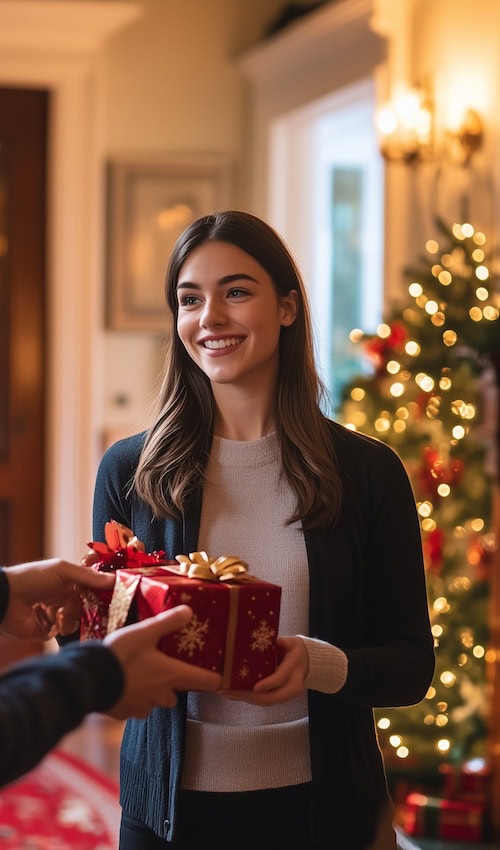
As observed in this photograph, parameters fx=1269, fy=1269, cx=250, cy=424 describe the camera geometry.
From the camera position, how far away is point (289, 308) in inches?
72.2

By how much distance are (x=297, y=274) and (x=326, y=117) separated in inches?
158

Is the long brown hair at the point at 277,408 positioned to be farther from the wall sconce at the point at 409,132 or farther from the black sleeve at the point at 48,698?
the wall sconce at the point at 409,132

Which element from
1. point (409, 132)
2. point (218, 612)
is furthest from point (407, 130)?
point (218, 612)

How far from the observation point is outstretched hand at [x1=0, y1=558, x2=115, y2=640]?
1718mm

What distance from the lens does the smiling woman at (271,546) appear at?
1640mm

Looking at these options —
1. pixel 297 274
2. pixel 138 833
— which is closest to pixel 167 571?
pixel 138 833

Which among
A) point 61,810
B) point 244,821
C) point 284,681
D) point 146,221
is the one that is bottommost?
point 61,810

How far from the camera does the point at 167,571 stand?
5.22 feet

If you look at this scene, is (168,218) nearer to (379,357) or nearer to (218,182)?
(218,182)

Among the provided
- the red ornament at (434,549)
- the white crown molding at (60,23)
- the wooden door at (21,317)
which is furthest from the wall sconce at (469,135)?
the wooden door at (21,317)

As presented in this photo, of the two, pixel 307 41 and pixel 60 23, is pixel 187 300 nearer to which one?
pixel 307 41

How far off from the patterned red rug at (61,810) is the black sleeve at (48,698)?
2475 mm

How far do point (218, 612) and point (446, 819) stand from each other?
2476 millimetres

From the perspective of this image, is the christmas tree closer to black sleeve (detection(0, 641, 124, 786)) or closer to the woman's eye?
the woman's eye
